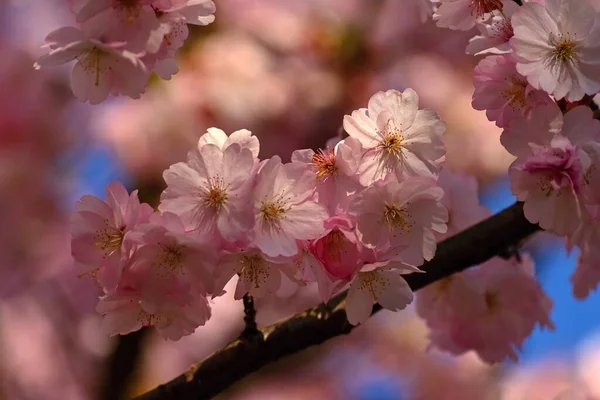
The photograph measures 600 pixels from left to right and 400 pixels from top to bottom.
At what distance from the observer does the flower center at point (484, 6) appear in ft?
2.68

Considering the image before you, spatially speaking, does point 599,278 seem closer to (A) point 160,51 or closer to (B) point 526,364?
(A) point 160,51

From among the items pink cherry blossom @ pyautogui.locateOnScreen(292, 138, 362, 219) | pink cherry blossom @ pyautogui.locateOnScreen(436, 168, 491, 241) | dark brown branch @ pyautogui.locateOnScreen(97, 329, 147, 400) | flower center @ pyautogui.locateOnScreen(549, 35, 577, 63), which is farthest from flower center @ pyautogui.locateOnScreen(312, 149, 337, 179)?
dark brown branch @ pyautogui.locateOnScreen(97, 329, 147, 400)

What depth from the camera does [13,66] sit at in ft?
8.35

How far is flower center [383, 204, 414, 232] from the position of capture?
698 mm

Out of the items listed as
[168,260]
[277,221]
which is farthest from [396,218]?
[168,260]

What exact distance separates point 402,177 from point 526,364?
262 centimetres

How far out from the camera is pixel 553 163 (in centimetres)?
70

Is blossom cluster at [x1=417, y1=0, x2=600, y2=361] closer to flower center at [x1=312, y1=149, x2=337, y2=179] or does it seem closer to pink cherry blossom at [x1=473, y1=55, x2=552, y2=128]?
pink cherry blossom at [x1=473, y1=55, x2=552, y2=128]

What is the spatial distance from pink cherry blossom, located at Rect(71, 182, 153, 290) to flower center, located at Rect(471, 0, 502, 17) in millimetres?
409

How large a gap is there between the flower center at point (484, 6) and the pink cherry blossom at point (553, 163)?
0.15 meters

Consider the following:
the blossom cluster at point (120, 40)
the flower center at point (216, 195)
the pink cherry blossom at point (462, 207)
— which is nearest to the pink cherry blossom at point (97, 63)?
the blossom cluster at point (120, 40)

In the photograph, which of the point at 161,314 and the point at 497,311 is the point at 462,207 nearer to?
the point at 497,311

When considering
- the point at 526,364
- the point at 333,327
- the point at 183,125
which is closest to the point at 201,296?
the point at 333,327

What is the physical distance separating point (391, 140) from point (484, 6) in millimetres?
212
